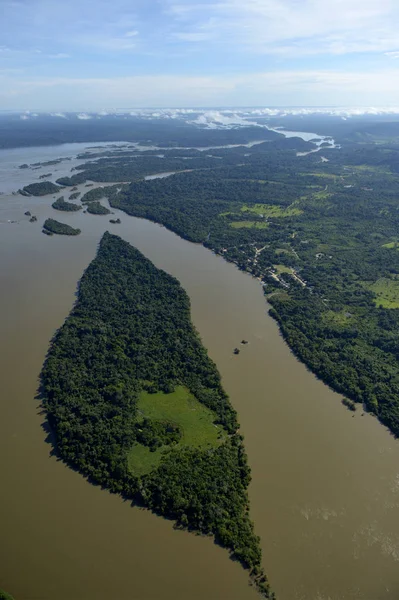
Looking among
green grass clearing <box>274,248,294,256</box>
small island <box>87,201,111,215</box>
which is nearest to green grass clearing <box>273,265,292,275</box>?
green grass clearing <box>274,248,294,256</box>

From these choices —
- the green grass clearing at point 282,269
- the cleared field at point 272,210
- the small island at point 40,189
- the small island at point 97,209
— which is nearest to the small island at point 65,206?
the small island at point 97,209

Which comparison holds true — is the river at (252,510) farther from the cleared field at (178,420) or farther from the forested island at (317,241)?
the forested island at (317,241)

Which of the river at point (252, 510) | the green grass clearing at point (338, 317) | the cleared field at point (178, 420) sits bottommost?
the river at point (252, 510)

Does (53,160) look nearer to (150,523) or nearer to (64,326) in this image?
(64,326)

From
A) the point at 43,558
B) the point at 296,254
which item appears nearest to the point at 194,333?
the point at 43,558

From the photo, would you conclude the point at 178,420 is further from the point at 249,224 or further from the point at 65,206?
the point at 65,206
